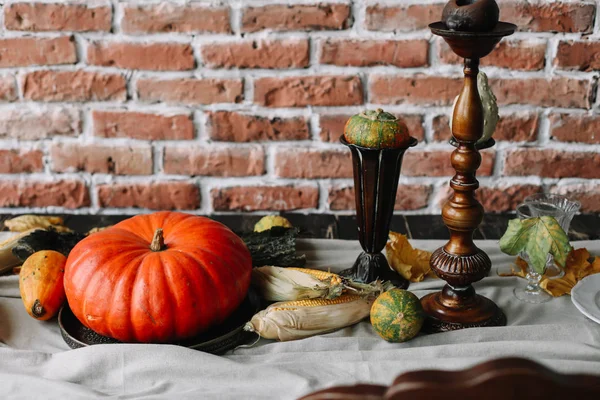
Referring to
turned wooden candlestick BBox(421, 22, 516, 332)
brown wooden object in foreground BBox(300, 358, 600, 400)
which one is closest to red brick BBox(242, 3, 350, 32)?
turned wooden candlestick BBox(421, 22, 516, 332)

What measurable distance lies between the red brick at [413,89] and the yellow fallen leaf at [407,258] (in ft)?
1.47

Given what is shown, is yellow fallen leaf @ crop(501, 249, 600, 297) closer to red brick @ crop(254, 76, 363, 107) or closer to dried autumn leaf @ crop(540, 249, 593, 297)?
dried autumn leaf @ crop(540, 249, 593, 297)

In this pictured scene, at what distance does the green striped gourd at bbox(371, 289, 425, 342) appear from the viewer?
37.1 inches

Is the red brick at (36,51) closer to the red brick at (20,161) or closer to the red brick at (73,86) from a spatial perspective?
the red brick at (73,86)

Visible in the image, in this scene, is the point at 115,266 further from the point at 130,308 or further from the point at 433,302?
the point at 433,302

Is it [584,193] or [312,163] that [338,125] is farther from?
[584,193]

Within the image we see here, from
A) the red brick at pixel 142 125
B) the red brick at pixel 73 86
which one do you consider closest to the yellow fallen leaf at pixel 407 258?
the red brick at pixel 142 125

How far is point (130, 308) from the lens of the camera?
92 centimetres

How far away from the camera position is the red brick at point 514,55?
149 cm

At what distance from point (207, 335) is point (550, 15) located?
0.99 m

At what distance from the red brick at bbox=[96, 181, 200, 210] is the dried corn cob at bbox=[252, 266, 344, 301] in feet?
1.79

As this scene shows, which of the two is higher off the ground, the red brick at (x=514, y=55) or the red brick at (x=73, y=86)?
the red brick at (x=514, y=55)

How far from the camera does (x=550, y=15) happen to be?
4.82 ft

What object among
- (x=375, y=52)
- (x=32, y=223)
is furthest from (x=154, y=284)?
(x=375, y=52)
